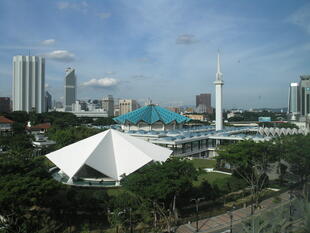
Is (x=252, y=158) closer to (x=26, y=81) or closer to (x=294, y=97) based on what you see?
(x=294, y=97)

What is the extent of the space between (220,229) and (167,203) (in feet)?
9.45

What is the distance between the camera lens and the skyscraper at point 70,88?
506 feet

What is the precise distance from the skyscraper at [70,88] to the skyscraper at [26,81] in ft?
187

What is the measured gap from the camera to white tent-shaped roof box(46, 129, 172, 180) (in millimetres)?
19172

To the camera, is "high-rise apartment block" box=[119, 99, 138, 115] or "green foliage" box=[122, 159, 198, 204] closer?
"green foliage" box=[122, 159, 198, 204]

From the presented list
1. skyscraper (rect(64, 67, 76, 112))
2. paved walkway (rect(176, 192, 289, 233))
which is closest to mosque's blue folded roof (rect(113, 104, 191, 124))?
paved walkway (rect(176, 192, 289, 233))

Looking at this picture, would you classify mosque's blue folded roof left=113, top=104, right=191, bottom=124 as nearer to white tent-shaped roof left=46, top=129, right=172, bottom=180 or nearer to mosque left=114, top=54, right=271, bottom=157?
mosque left=114, top=54, right=271, bottom=157

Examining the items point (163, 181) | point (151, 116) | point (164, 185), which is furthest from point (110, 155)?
point (151, 116)

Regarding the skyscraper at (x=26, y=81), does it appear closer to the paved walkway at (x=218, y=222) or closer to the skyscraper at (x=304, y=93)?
the paved walkway at (x=218, y=222)

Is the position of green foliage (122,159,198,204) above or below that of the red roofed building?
below

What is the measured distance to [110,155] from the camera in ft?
67.6

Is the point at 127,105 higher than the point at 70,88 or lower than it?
lower

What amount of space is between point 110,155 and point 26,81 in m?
84.0

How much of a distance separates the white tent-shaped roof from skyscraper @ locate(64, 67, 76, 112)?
5362 inches
